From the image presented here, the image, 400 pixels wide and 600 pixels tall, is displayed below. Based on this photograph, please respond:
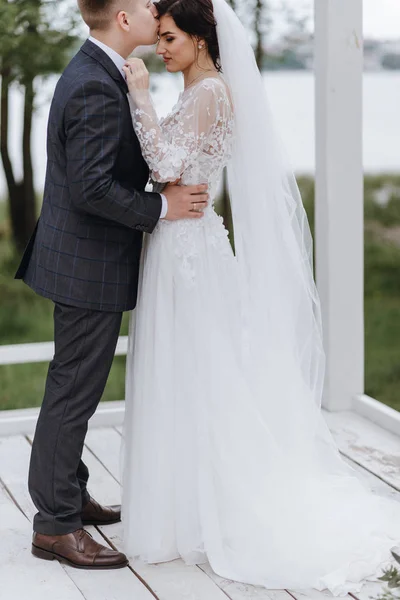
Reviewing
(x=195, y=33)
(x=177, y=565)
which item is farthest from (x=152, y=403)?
(x=195, y=33)

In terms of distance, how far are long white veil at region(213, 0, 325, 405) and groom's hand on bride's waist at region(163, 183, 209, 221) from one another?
0.16 m

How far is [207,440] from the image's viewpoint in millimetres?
2895

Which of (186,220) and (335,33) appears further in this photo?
(335,33)

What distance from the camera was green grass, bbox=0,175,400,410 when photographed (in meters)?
5.79

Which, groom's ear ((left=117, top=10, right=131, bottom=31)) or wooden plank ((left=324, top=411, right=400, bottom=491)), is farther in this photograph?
Answer: wooden plank ((left=324, top=411, right=400, bottom=491))

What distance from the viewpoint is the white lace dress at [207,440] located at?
286 cm

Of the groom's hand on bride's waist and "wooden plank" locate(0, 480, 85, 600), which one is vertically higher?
the groom's hand on bride's waist

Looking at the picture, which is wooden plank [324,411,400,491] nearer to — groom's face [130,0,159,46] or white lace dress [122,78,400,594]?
white lace dress [122,78,400,594]

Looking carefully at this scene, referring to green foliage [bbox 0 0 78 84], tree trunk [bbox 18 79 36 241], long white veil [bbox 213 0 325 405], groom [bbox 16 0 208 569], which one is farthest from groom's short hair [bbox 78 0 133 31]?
tree trunk [bbox 18 79 36 241]

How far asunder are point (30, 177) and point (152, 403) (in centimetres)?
274

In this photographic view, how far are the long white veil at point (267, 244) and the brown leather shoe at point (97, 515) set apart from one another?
0.71m

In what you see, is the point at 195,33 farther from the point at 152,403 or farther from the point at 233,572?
the point at 233,572

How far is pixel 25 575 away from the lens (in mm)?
2902

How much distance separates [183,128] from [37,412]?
6.33 ft
